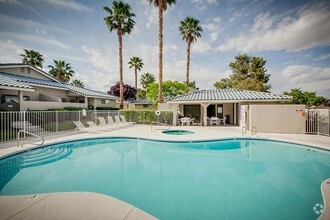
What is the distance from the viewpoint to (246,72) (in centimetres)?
3597

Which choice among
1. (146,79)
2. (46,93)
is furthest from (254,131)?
(146,79)

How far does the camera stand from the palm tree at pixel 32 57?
88.0ft

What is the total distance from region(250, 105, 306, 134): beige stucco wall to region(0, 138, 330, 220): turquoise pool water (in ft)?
11.8

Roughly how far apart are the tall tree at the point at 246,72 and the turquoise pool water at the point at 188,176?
86.9ft

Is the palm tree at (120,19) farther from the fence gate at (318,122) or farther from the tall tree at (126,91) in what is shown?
the tall tree at (126,91)

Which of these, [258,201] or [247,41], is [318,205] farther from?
[247,41]

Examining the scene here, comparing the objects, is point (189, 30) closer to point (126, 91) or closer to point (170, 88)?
point (170, 88)

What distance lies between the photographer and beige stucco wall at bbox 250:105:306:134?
11.8m

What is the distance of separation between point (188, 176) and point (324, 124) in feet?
41.0

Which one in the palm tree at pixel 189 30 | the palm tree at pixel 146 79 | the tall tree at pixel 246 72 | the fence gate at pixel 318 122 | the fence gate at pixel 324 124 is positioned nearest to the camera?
the fence gate at pixel 324 124

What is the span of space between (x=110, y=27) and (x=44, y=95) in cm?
1311

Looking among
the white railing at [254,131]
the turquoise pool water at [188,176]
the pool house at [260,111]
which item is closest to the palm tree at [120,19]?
the pool house at [260,111]

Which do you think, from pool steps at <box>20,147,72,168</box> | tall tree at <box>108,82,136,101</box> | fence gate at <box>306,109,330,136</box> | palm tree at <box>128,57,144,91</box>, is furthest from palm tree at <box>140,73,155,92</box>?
fence gate at <box>306,109,330,136</box>

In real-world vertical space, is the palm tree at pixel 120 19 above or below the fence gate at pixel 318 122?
above
